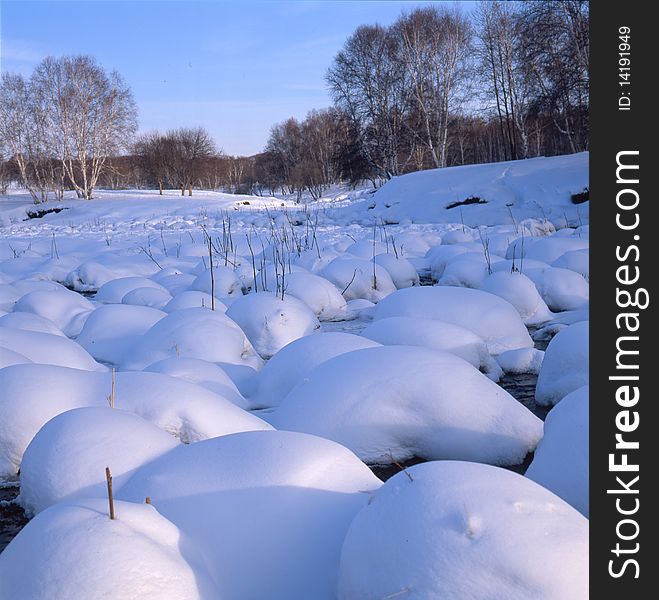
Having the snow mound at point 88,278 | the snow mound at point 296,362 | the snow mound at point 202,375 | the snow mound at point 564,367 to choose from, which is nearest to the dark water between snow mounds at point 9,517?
the snow mound at point 202,375

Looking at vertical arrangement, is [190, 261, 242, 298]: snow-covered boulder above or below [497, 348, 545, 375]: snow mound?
above

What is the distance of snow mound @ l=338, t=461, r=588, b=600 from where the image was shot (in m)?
1.04

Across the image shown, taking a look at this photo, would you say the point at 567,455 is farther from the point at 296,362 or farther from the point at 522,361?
the point at 522,361

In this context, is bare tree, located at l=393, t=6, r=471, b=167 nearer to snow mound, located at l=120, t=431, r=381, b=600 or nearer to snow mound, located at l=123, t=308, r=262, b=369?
snow mound, located at l=123, t=308, r=262, b=369

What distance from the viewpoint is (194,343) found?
3.13 m

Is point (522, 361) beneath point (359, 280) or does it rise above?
beneath

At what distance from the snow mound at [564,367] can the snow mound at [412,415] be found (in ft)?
1.44

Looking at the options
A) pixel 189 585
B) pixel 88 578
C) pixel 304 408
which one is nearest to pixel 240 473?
pixel 189 585

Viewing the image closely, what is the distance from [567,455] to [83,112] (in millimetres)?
23912

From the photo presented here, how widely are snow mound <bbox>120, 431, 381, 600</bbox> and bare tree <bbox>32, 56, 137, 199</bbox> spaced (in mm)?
22686

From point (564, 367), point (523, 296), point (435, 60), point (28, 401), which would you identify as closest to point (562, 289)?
point (523, 296)

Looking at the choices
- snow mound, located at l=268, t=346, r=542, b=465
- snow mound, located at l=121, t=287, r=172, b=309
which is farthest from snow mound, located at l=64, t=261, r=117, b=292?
snow mound, located at l=268, t=346, r=542, b=465

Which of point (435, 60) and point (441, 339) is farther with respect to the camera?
point (435, 60)

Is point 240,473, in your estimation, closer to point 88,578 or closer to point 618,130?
point 88,578
